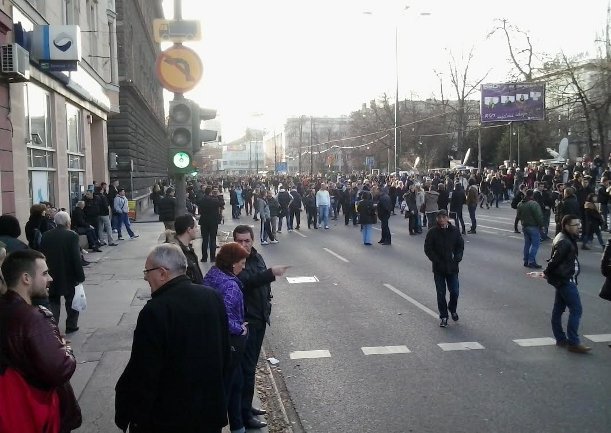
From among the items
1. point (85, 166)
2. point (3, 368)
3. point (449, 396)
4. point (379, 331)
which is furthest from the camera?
point (85, 166)

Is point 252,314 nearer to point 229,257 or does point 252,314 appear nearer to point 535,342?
point 229,257

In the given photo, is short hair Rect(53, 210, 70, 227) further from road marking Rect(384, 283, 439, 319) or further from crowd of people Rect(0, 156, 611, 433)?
road marking Rect(384, 283, 439, 319)

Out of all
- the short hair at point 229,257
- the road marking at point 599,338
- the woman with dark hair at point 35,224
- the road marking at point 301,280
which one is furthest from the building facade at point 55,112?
the road marking at point 599,338

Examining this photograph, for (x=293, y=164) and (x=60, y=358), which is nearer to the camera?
(x=60, y=358)

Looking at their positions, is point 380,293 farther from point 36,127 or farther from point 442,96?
point 442,96

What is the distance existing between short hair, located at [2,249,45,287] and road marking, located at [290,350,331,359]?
426cm

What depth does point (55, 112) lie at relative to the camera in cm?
1705

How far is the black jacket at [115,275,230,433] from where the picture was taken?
3.31m

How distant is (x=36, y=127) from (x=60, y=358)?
45.2 feet

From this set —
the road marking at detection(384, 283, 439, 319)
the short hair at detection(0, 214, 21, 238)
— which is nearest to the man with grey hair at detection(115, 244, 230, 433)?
the short hair at detection(0, 214, 21, 238)

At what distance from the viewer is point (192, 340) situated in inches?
133

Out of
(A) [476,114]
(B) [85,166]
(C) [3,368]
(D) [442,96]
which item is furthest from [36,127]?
(A) [476,114]

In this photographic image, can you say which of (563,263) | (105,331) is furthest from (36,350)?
(563,263)

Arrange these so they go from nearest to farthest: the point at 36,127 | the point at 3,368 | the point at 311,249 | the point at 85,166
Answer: the point at 3,368
the point at 36,127
the point at 311,249
the point at 85,166
